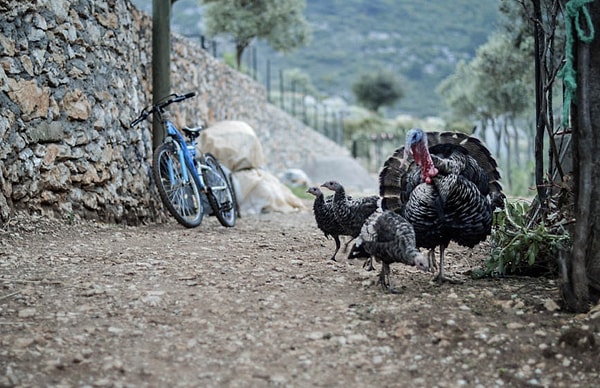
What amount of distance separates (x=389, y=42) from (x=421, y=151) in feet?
210

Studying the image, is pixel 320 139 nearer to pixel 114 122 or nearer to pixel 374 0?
pixel 114 122

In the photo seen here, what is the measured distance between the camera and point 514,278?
492cm

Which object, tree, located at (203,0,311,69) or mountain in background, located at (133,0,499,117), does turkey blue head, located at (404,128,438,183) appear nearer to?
tree, located at (203,0,311,69)

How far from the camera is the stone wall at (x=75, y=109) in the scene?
237 inches

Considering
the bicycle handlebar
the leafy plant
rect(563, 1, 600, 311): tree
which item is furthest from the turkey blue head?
the bicycle handlebar

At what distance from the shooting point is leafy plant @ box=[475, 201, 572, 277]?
15.5ft

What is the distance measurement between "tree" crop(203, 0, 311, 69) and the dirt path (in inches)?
851

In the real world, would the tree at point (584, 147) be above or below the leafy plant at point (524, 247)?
above

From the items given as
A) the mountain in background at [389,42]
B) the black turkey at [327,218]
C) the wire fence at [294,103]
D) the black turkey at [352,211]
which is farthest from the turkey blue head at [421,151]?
the mountain in background at [389,42]

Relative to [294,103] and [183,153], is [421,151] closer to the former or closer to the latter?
[183,153]

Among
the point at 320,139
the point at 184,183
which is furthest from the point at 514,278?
the point at 320,139

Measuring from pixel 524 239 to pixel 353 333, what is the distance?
159 centimetres

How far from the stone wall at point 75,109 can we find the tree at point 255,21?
17757mm

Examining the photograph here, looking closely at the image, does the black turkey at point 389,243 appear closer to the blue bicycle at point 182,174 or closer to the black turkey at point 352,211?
the black turkey at point 352,211
